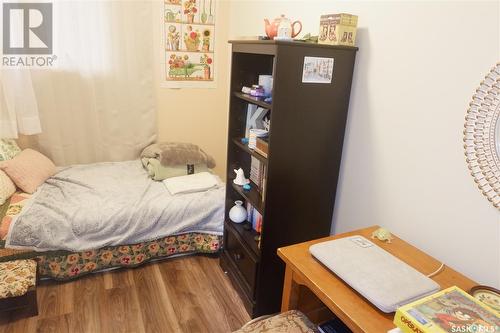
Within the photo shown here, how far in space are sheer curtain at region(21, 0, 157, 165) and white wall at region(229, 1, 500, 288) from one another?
5.20 ft

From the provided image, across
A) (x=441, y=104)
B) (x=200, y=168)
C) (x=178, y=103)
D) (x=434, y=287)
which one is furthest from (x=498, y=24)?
(x=178, y=103)

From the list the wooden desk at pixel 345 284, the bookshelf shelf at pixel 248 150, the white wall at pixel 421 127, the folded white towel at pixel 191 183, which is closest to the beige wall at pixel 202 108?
the folded white towel at pixel 191 183

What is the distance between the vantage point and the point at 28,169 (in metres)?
2.32

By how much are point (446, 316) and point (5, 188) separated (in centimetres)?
229

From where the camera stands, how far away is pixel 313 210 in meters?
1.84

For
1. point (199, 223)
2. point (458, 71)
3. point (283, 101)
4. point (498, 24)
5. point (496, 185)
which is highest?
point (498, 24)

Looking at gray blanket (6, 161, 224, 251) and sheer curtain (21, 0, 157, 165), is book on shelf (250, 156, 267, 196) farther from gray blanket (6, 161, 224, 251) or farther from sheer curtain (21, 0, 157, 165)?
sheer curtain (21, 0, 157, 165)

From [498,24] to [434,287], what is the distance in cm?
86

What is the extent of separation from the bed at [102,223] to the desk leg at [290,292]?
1015 millimetres

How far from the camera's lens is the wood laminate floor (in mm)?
1829

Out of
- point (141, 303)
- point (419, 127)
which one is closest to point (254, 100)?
point (419, 127)

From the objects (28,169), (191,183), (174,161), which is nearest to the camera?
(28,169)

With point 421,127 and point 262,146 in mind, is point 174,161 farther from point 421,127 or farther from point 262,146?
point 421,127

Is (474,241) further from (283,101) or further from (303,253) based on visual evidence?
(283,101)
